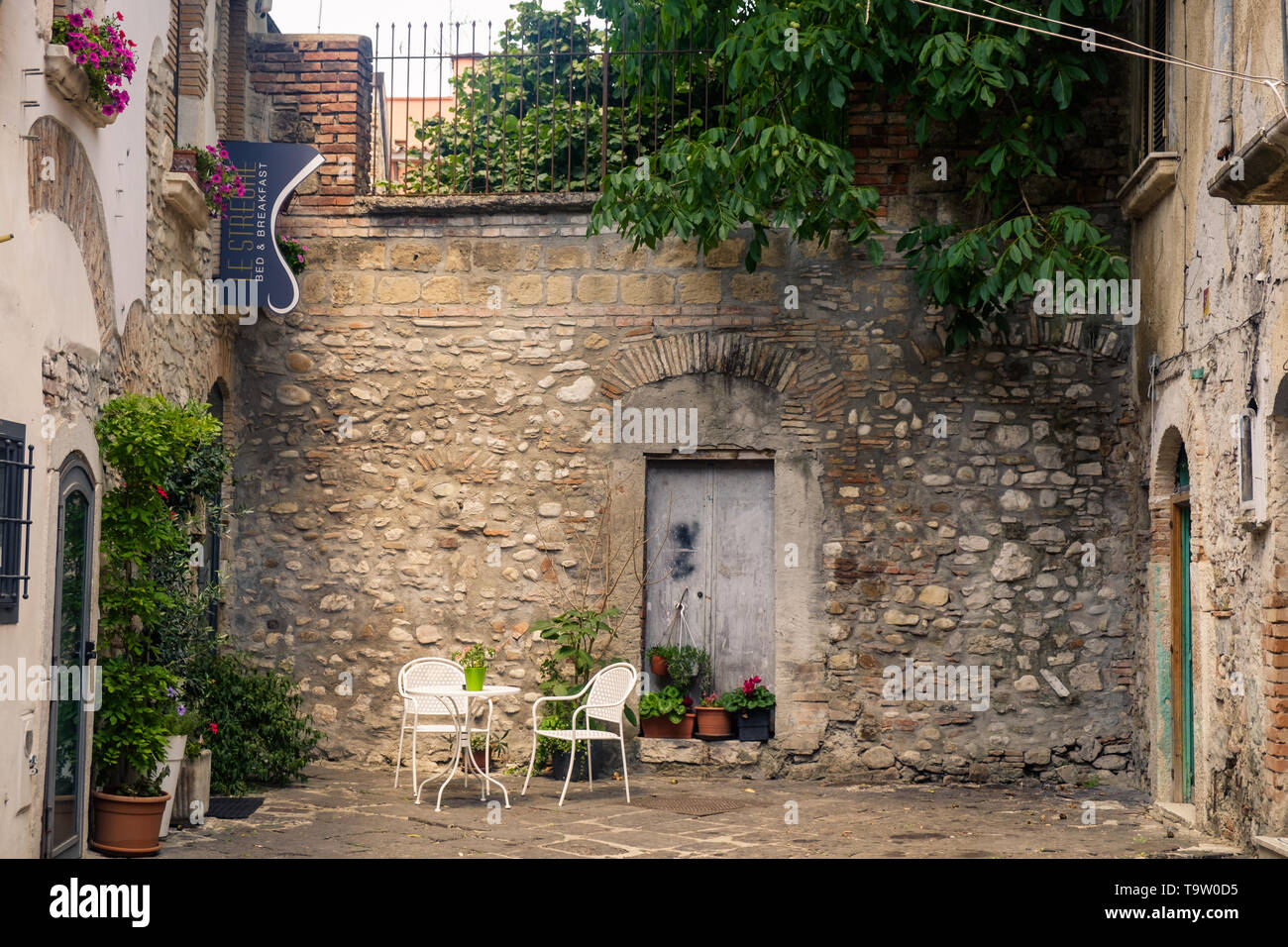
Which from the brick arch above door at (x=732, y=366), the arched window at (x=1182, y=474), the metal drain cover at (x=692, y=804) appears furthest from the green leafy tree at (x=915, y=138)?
the metal drain cover at (x=692, y=804)

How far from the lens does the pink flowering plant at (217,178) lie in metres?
8.03

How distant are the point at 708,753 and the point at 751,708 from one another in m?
0.41

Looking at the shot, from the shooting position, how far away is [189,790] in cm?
700

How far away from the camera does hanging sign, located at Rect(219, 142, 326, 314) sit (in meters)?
8.43

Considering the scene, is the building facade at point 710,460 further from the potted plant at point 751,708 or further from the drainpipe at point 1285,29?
the drainpipe at point 1285,29

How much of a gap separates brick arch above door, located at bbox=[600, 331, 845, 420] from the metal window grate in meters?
4.32

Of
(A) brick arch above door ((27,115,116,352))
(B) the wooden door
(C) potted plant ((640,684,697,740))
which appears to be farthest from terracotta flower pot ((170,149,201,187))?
(B) the wooden door

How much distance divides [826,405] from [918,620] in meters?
1.58

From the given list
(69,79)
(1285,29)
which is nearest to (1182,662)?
(1285,29)

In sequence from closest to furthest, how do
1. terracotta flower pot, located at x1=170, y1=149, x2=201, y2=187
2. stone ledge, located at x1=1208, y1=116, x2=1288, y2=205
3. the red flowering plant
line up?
1. stone ledge, located at x1=1208, y1=116, x2=1288, y2=205
2. terracotta flower pot, located at x1=170, y1=149, x2=201, y2=187
3. the red flowering plant

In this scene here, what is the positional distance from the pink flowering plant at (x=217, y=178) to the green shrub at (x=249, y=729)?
290 cm

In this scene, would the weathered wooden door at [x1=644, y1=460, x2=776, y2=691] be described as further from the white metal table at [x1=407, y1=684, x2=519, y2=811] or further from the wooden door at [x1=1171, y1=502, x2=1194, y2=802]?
the wooden door at [x1=1171, y1=502, x2=1194, y2=802]

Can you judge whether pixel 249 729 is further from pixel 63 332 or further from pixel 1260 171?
pixel 1260 171
